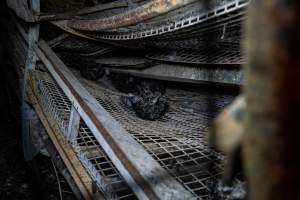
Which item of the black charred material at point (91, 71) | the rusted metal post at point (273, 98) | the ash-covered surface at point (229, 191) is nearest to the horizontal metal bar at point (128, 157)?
the ash-covered surface at point (229, 191)

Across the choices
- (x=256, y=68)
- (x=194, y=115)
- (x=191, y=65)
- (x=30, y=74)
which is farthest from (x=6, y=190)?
(x=256, y=68)

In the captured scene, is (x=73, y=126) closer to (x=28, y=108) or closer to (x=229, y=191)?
(x=229, y=191)

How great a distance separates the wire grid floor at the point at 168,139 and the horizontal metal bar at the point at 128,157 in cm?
23

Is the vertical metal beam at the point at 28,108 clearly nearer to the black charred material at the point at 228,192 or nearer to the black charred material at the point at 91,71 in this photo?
the black charred material at the point at 91,71

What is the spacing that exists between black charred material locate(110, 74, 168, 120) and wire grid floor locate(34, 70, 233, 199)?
0.26 feet

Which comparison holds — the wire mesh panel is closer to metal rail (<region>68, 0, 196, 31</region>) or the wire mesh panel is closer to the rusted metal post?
metal rail (<region>68, 0, 196, 31</region>)

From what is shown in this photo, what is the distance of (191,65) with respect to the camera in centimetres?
305

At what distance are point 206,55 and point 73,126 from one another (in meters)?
1.35

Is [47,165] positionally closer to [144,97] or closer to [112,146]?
[144,97]

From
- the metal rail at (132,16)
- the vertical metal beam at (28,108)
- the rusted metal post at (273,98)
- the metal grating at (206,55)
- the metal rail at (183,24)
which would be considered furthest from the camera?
the vertical metal beam at (28,108)

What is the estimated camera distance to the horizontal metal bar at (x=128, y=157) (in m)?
1.18

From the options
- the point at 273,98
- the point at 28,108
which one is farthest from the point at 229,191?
the point at 28,108

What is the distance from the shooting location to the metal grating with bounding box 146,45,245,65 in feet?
8.63

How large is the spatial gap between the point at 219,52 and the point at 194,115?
0.62m
